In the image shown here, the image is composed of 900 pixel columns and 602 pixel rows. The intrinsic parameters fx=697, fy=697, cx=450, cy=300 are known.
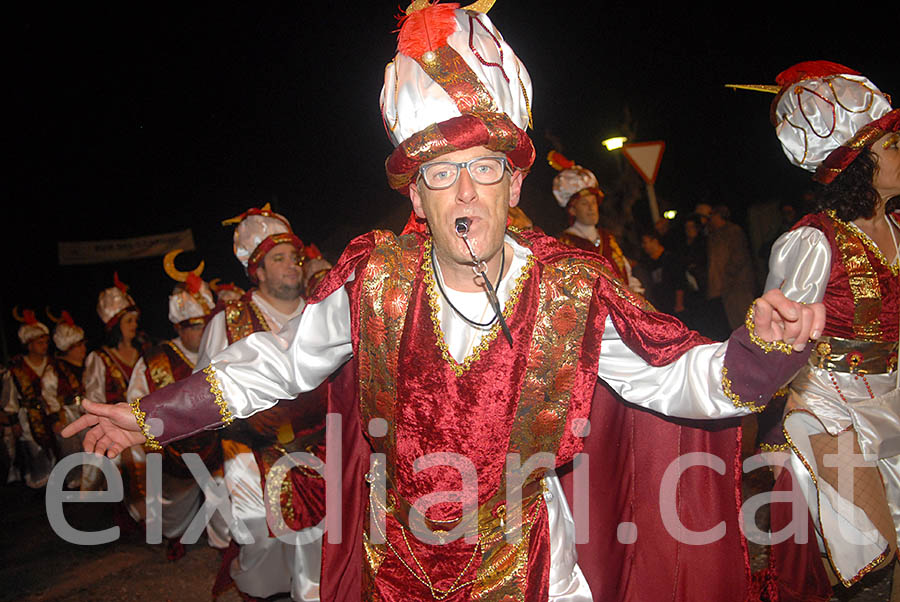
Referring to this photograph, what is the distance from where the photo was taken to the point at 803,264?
10.9 feet

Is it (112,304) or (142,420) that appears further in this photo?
(112,304)

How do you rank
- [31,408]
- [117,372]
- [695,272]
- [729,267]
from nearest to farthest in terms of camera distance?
[117,372], [729,267], [695,272], [31,408]

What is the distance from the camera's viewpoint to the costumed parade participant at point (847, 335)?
3299 millimetres

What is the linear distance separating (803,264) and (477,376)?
193cm

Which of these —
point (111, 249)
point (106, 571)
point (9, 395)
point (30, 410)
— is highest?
point (111, 249)

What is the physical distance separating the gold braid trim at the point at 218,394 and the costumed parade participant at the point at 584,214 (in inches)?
190

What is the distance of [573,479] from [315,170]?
13.0m

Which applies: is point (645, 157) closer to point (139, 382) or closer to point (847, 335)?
point (847, 335)

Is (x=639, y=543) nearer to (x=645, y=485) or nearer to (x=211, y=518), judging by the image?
(x=645, y=485)

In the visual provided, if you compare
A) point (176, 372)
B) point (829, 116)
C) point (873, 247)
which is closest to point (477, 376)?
point (873, 247)

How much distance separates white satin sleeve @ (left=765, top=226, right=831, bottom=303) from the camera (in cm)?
328

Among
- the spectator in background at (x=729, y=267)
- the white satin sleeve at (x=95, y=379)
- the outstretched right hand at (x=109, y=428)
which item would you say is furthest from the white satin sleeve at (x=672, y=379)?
the white satin sleeve at (x=95, y=379)

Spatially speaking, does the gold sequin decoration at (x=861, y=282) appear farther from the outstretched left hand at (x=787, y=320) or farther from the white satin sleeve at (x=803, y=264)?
the outstretched left hand at (x=787, y=320)

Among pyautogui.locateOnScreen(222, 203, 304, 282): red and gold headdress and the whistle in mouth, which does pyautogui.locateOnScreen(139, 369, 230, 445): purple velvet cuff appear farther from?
pyautogui.locateOnScreen(222, 203, 304, 282): red and gold headdress
